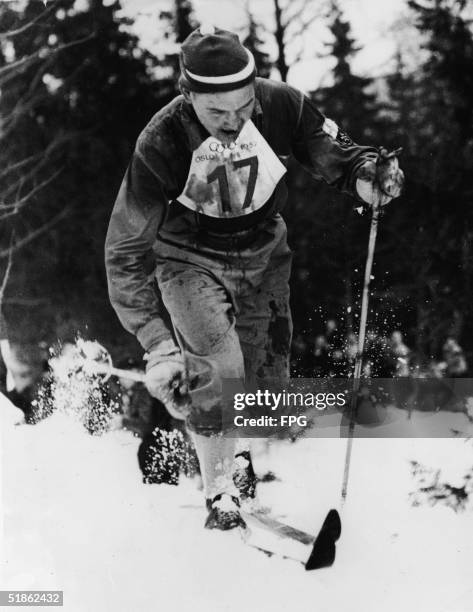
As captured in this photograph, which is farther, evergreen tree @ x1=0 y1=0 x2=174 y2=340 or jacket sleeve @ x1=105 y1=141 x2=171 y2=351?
evergreen tree @ x1=0 y1=0 x2=174 y2=340

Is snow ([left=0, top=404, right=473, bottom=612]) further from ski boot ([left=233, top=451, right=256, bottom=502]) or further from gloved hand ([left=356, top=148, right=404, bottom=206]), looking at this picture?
gloved hand ([left=356, top=148, right=404, bottom=206])

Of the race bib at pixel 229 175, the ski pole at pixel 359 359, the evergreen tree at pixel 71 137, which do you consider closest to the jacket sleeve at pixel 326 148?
the race bib at pixel 229 175

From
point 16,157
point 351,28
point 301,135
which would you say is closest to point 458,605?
point 301,135

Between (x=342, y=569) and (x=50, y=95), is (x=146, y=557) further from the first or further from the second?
(x=50, y=95)

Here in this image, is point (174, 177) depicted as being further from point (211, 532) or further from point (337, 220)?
point (211, 532)

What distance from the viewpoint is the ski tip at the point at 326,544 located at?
258 cm

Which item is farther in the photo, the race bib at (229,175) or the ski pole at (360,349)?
the ski pole at (360,349)

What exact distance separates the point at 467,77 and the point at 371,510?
5.23 feet

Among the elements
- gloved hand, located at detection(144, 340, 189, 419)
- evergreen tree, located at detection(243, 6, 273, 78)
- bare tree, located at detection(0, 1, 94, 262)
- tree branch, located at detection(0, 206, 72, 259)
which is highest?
evergreen tree, located at detection(243, 6, 273, 78)

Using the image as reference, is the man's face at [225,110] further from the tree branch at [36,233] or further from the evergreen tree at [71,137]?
the tree branch at [36,233]

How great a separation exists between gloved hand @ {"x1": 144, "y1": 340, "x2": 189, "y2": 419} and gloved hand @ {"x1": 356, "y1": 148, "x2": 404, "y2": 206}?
33.0 inches

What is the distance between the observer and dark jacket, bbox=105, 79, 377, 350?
2.41 meters

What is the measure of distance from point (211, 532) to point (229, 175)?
1.28 m

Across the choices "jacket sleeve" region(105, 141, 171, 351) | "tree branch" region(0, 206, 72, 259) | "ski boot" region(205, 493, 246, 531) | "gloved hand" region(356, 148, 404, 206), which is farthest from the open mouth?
"ski boot" region(205, 493, 246, 531)
